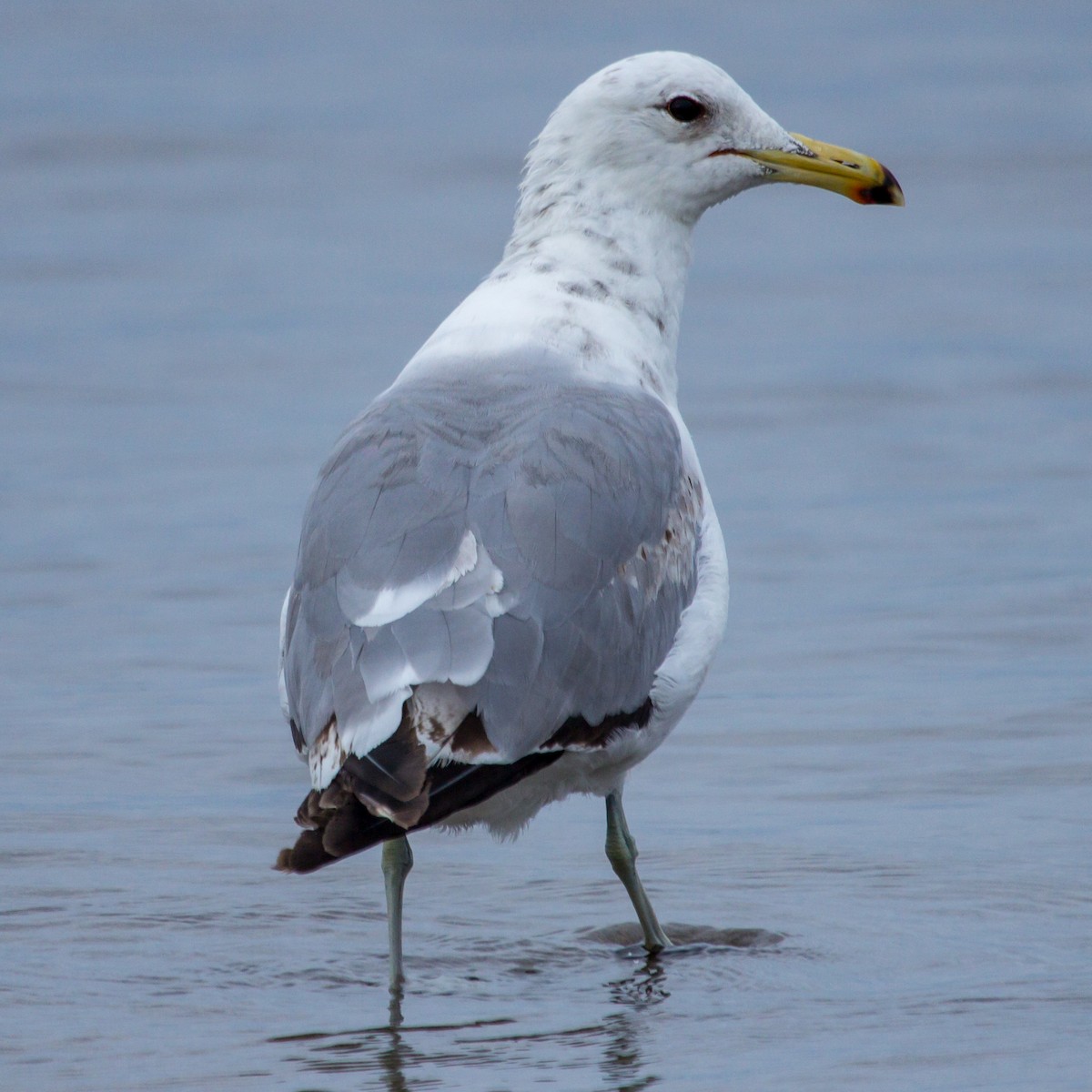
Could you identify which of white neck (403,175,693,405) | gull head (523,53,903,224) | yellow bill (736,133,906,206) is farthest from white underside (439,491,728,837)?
yellow bill (736,133,906,206)

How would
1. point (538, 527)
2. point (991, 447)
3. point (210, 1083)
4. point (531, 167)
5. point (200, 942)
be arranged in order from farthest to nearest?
1. point (991, 447)
2. point (531, 167)
3. point (200, 942)
4. point (538, 527)
5. point (210, 1083)

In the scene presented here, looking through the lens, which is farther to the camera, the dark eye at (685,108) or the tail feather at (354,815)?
the dark eye at (685,108)

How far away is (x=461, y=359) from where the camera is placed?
19.6ft

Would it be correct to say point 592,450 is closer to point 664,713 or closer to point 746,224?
point 664,713

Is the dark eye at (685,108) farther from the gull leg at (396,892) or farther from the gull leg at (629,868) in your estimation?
the gull leg at (396,892)

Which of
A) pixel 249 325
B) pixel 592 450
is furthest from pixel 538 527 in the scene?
pixel 249 325

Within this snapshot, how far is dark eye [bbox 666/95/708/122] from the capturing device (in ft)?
21.2

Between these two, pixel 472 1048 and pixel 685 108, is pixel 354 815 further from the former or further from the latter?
pixel 685 108

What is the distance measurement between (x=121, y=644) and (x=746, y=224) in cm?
994

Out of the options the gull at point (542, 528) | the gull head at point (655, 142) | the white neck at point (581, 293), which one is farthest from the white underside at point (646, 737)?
the gull head at point (655, 142)

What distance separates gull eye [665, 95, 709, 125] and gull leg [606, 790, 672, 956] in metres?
1.74

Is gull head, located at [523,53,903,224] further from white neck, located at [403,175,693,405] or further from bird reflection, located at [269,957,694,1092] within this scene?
bird reflection, located at [269,957,694,1092]

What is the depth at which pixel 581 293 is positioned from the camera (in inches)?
247

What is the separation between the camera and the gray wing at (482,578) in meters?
4.82
